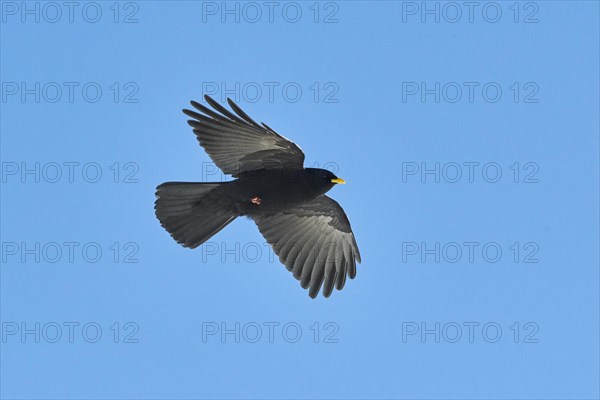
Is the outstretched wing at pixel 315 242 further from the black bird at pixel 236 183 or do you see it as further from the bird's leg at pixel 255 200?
the bird's leg at pixel 255 200

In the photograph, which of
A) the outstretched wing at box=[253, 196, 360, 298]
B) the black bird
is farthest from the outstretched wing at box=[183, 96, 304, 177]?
the outstretched wing at box=[253, 196, 360, 298]

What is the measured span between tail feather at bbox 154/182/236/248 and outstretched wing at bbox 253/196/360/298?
56.3 inches

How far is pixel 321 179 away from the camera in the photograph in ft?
65.6

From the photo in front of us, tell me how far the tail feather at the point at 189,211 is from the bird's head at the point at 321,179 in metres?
1.58

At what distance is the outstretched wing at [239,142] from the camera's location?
64.4 ft

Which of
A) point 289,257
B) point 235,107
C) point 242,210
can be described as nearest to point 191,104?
point 235,107

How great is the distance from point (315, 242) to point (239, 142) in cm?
313

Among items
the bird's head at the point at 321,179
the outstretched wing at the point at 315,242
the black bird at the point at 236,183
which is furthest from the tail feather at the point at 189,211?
the bird's head at the point at 321,179

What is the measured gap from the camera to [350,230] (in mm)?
22328

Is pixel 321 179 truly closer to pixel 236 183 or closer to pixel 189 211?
pixel 236 183

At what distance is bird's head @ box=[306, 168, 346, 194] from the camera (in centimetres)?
2000

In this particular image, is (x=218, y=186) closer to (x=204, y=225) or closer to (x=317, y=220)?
(x=204, y=225)

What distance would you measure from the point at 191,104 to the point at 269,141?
1457 millimetres

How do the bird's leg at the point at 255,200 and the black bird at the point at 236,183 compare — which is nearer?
the black bird at the point at 236,183
